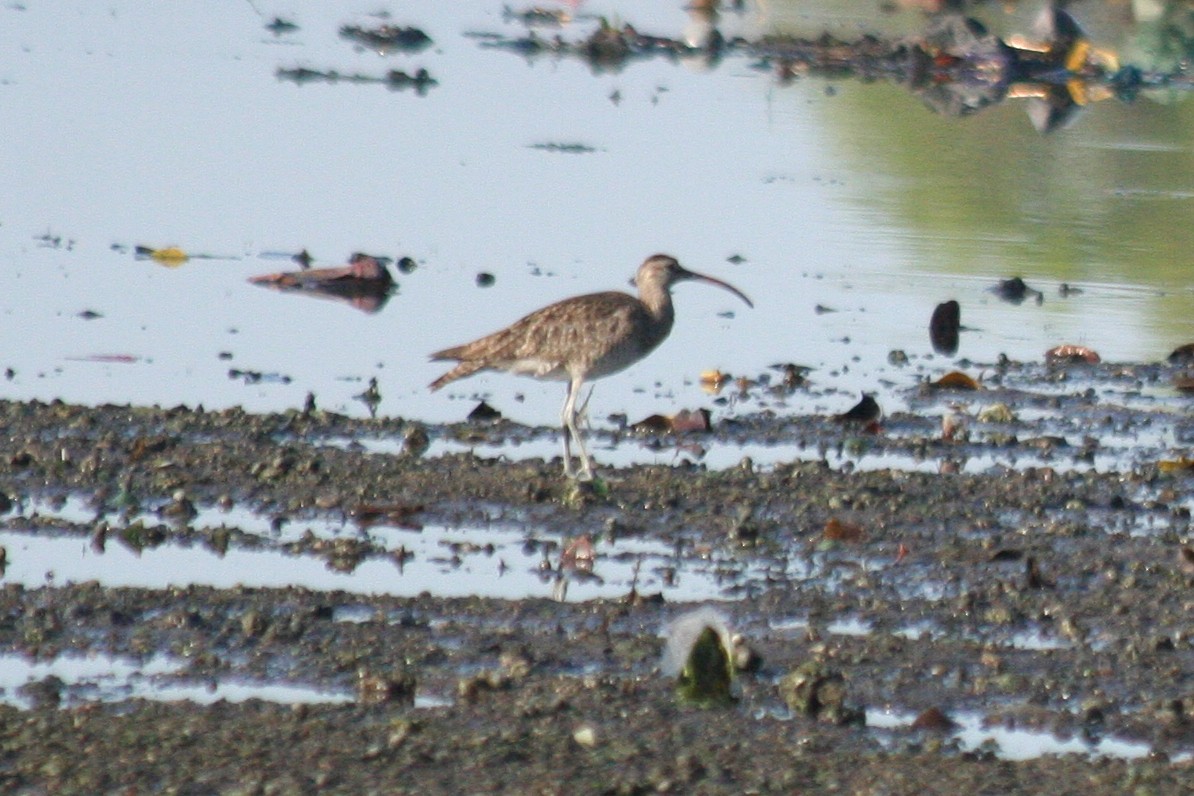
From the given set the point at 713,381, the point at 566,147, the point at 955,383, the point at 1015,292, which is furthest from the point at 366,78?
the point at 955,383

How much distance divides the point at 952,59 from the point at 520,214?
11.4 m

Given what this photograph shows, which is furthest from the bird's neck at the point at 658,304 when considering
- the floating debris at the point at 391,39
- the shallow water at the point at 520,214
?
the floating debris at the point at 391,39

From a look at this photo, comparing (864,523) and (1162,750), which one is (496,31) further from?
(1162,750)

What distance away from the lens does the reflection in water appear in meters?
25.9

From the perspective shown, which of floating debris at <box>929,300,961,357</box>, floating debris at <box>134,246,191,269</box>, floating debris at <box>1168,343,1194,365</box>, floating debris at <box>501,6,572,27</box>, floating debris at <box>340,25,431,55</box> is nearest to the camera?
floating debris at <box>1168,343,1194,365</box>

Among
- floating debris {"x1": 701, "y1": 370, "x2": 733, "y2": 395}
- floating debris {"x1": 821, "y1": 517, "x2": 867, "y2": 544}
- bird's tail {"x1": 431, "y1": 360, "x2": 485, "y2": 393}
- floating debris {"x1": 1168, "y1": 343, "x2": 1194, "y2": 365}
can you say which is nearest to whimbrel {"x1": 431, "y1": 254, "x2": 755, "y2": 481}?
bird's tail {"x1": 431, "y1": 360, "x2": 485, "y2": 393}

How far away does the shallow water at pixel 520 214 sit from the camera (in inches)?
486

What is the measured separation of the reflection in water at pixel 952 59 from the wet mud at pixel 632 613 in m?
14.7

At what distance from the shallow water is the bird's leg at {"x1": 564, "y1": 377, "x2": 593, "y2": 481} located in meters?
0.52

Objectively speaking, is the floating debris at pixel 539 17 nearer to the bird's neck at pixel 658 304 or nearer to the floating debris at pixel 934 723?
the bird's neck at pixel 658 304

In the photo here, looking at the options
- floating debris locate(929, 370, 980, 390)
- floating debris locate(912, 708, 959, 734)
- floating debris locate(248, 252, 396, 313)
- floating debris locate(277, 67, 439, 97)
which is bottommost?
floating debris locate(912, 708, 959, 734)

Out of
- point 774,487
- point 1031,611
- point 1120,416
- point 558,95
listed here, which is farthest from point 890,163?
point 1031,611

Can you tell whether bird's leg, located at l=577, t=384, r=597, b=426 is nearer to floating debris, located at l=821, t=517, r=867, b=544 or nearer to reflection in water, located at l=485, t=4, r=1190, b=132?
floating debris, located at l=821, t=517, r=867, b=544

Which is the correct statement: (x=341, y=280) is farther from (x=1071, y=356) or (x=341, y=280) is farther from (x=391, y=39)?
(x=391, y=39)
